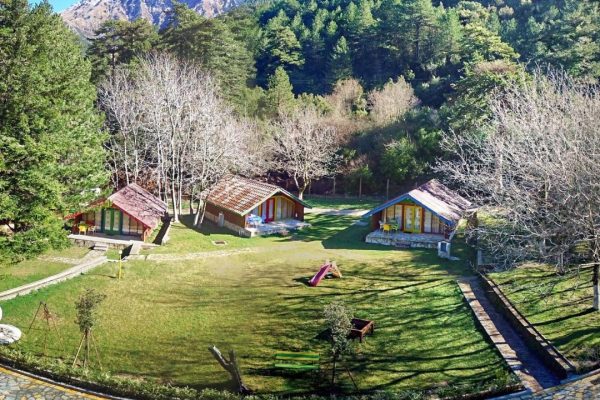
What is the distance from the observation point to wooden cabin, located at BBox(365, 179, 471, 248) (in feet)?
94.3

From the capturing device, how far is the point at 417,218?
30281mm

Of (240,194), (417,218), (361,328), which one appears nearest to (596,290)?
(361,328)

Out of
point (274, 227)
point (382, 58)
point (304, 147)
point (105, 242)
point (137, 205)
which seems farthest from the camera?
point (382, 58)

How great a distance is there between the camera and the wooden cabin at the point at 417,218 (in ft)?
94.3

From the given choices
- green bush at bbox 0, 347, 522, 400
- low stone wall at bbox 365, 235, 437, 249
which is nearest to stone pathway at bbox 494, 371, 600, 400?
green bush at bbox 0, 347, 522, 400

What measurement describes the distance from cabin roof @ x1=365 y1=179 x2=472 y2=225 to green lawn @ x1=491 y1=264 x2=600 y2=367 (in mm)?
7212

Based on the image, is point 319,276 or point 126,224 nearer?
point 319,276

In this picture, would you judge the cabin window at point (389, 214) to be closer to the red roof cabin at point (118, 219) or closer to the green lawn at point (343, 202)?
the green lawn at point (343, 202)

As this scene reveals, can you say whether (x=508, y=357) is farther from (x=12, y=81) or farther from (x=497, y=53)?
(x=497, y=53)

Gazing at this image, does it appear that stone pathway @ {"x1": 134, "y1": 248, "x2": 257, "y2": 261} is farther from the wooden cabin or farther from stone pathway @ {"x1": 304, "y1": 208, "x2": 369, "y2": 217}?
stone pathway @ {"x1": 304, "y1": 208, "x2": 369, "y2": 217}

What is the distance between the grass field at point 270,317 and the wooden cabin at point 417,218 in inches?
66.1

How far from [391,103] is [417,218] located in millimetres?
20589

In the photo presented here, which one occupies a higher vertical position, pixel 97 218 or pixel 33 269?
pixel 97 218

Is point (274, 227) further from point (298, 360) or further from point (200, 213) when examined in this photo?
point (298, 360)
